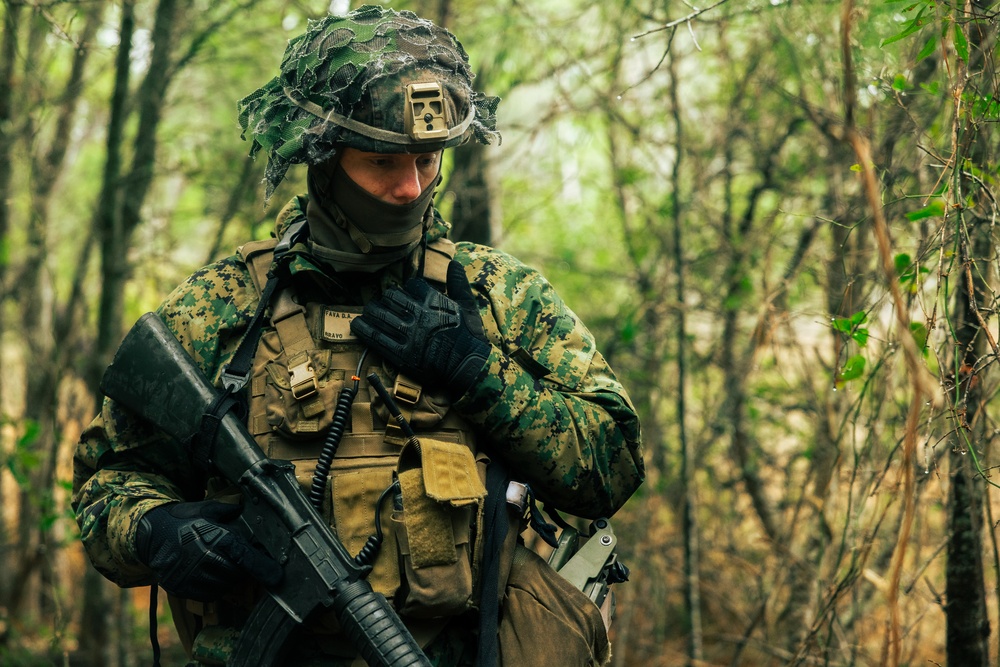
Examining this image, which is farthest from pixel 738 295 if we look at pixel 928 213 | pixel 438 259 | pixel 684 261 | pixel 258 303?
pixel 258 303

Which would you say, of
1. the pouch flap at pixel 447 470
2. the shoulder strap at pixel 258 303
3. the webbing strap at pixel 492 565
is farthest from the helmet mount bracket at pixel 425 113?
the webbing strap at pixel 492 565

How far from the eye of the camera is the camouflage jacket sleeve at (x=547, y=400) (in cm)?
235

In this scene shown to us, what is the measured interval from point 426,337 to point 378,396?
0.19 meters

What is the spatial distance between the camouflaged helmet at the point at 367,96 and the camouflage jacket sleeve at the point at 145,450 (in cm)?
33

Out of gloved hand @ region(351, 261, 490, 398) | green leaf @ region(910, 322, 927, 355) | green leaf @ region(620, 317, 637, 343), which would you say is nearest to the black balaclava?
gloved hand @ region(351, 261, 490, 398)

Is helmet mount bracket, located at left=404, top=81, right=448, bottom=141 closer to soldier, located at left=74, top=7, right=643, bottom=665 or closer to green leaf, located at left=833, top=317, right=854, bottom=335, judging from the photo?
soldier, located at left=74, top=7, right=643, bottom=665

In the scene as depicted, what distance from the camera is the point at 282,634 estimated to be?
2.18 meters

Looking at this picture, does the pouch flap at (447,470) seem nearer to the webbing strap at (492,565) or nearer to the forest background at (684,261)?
the webbing strap at (492,565)

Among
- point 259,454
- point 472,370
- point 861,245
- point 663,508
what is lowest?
point 663,508

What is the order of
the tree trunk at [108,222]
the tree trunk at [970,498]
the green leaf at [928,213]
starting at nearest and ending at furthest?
the green leaf at [928,213] → the tree trunk at [970,498] → the tree trunk at [108,222]

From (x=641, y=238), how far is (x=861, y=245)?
1941mm

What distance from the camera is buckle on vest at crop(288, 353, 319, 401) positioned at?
2326 millimetres

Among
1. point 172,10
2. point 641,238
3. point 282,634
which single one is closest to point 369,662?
point 282,634

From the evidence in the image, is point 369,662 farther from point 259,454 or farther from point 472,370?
point 472,370
